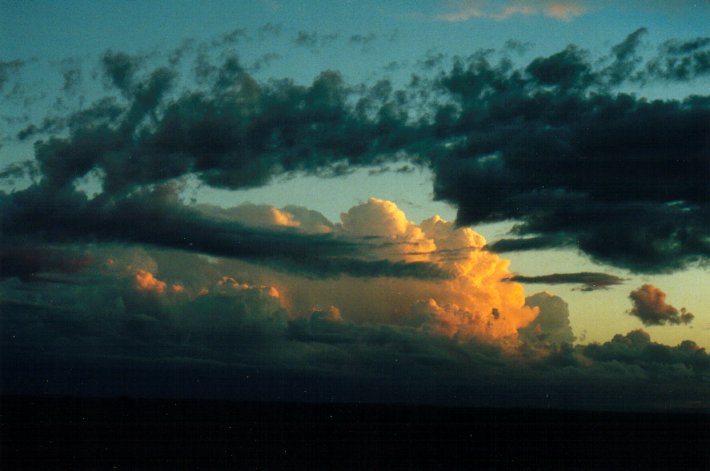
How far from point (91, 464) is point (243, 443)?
115ft

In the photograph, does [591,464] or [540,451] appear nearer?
[591,464]

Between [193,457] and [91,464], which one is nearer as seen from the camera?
[91,464]

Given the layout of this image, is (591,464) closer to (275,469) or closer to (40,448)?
(275,469)

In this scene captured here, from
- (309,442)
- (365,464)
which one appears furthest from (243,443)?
(365,464)

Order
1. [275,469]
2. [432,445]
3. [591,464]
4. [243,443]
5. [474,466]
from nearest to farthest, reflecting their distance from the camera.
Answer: [275,469] < [474,466] < [591,464] < [243,443] < [432,445]

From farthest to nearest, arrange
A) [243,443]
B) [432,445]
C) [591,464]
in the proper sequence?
[432,445]
[243,443]
[591,464]

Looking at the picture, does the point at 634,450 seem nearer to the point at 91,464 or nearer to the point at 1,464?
the point at 91,464

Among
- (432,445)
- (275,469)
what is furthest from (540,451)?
(275,469)

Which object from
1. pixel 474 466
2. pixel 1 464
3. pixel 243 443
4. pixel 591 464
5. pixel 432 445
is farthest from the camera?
pixel 432 445

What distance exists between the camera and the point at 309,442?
113 m

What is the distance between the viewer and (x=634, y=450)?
11519cm

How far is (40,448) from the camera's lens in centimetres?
9300

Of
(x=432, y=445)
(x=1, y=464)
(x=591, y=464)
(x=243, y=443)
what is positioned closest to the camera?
(x=1, y=464)

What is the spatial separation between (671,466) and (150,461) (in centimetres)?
6152
